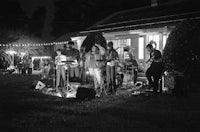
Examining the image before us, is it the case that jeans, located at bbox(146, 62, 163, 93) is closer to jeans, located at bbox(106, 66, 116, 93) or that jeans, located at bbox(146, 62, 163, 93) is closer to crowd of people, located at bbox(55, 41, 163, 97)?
crowd of people, located at bbox(55, 41, 163, 97)

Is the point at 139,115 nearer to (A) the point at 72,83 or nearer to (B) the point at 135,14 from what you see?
(A) the point at 72,83

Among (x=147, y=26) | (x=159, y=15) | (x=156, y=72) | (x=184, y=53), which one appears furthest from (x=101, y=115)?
(x=159, y=15)

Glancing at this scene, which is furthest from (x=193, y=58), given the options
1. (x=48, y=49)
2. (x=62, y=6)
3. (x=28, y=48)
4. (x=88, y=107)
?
(x=62, y=6)

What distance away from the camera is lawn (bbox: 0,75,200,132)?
6.61 metres

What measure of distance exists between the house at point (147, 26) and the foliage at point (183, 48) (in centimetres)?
424

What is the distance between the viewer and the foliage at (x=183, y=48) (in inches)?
479

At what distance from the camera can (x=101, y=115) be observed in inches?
313

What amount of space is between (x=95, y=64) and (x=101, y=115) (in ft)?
14.7

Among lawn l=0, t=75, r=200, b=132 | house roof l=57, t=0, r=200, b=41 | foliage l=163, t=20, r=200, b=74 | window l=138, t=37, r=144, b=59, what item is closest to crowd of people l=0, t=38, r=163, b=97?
foliage l=163, t=20, r=200, b=74

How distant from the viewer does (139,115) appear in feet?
26.3

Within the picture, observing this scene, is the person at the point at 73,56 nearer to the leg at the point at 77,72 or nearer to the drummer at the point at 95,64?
the leg at the point at 77,72

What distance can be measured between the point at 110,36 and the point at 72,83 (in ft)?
29.1

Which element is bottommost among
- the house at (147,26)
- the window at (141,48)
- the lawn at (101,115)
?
the lawn at (101,115)

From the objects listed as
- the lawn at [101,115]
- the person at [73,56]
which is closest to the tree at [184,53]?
the lawn at [101,115]
